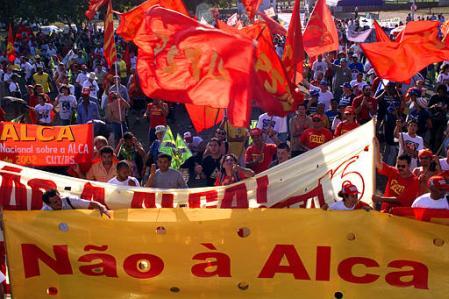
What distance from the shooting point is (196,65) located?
6.81 metres

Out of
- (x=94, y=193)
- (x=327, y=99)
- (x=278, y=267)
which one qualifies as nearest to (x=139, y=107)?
(x=327, y=99)

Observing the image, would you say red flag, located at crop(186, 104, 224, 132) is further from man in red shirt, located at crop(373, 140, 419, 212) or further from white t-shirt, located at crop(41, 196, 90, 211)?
white t-shirt, located at crop(41, 196, 90, 211)

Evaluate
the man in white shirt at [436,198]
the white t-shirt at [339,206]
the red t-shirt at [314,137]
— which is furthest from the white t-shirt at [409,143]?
the white t-shirt at [339,206]

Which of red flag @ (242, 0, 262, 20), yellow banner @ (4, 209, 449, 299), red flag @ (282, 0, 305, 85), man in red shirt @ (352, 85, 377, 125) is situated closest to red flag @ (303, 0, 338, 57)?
man in red shirt @ (352, 85, 377, 125)

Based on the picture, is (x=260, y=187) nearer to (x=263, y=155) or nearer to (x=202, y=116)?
(x=263, y=155)

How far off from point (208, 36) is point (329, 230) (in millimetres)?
2175

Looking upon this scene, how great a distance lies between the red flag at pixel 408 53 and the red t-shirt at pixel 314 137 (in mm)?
1132

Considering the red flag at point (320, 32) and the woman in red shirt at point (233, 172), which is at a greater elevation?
the red flag at point (320, 32)

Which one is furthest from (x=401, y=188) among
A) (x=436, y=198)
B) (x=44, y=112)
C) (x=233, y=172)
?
(x=44, y=112)

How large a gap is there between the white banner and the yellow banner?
0.59m

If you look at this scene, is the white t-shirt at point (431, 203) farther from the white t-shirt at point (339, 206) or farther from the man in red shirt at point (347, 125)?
the man in red shirt at point (347, 125)

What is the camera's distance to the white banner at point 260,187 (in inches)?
257

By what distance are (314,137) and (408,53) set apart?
169cm

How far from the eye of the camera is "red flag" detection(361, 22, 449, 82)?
30.0ft
